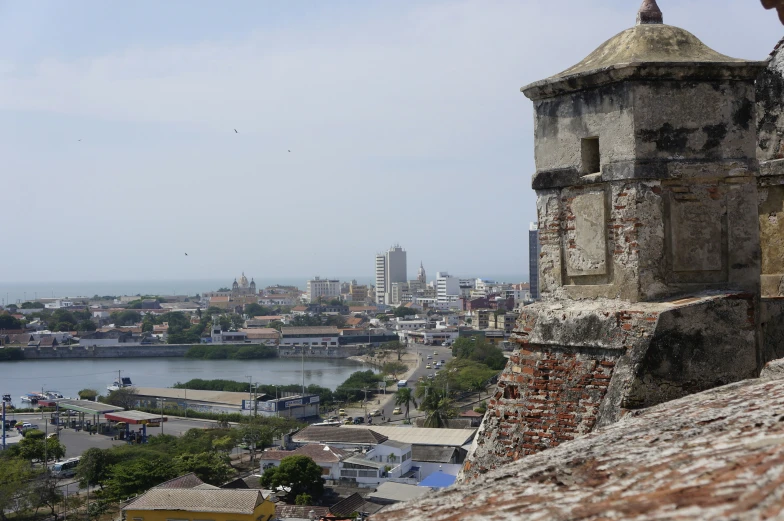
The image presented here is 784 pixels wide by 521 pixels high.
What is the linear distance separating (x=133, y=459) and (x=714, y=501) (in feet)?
68.4

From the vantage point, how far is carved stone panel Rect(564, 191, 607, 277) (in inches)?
121

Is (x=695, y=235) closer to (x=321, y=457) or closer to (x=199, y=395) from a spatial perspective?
(x=321, y=457)

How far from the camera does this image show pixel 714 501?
1234 millimetres

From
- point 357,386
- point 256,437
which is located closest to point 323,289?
point 357,386

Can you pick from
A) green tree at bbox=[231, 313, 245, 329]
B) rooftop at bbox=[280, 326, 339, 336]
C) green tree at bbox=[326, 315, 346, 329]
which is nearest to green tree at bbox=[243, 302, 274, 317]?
green tree at bbox=[231, 313, 245, 329]

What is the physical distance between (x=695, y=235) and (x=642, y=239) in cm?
20

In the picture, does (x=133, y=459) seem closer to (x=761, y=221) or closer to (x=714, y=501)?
(x=761, y=221)

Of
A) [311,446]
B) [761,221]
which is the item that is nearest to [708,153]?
[761,221]

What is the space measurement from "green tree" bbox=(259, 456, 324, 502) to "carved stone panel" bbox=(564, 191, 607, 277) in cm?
1599

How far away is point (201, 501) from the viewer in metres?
15.1

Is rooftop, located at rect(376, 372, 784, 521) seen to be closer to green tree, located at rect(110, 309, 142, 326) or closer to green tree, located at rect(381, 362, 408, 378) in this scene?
green tree, located at rect(381, 362, 408, 378)

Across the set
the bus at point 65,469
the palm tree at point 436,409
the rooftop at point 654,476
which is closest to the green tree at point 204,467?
the bus at point 65,469

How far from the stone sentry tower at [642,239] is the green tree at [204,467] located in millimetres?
17426

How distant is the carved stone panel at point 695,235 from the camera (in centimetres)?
301
